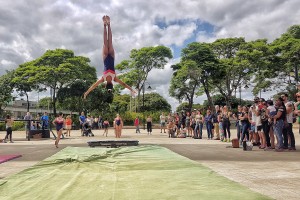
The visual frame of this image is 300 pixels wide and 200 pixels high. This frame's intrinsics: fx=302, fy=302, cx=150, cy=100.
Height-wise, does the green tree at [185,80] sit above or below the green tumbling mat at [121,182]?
above

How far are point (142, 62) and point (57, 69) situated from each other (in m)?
13.6

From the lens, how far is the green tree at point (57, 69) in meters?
38.0

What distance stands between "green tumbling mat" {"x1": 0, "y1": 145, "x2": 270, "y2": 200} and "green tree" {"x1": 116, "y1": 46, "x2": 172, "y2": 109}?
129 feet

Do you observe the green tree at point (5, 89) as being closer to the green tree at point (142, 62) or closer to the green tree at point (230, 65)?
the green tree at point (142, 62)

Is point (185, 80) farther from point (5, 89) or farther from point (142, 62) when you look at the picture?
point (5, 89)

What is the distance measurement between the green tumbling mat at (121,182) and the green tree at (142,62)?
39.5m

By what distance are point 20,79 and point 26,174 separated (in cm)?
3802

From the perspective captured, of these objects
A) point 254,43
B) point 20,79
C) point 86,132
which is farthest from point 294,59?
point 20,79

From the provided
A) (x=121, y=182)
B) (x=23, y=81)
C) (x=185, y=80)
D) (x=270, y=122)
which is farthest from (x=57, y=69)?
(x=121, y=182)

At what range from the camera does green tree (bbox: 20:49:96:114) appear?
38031 millimetres

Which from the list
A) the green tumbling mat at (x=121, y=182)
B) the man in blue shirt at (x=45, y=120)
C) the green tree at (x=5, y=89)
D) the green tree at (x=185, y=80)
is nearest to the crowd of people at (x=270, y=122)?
the green tumbling mat at (x=121, y=182)

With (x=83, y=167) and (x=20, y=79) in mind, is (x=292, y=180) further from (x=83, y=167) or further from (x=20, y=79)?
(x=20, y=79)

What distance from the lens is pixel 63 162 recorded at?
22.6 ft

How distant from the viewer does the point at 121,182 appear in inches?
183
